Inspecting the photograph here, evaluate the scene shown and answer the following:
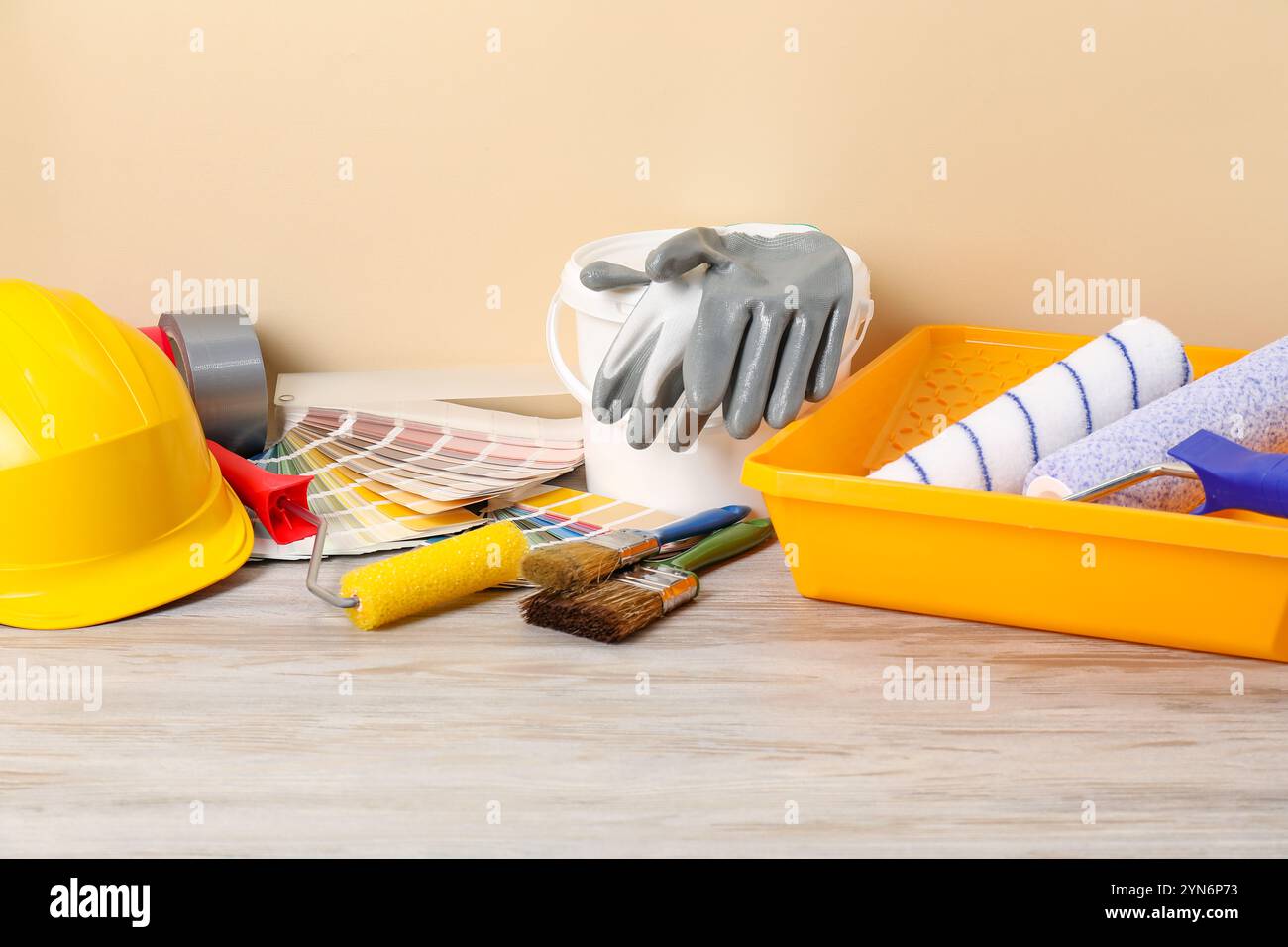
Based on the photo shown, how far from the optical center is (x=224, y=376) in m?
1.00

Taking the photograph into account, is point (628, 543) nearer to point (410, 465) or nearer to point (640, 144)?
point (410, 465)

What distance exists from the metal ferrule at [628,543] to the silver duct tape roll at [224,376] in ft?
1.15

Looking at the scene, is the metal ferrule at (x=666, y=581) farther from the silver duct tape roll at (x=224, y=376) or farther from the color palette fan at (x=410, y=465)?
the silver duct tape roll at (x=224, y=376)

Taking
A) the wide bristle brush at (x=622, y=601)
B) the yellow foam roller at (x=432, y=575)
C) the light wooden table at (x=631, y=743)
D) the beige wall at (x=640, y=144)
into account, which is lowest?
the light wooden table at (x=631, y=743)

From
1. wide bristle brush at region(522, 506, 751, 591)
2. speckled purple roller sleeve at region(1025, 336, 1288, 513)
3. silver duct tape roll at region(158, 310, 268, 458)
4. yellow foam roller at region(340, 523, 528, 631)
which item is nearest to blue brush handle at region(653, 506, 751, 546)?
wide bristle brush at region(522, 506, 751, 591)

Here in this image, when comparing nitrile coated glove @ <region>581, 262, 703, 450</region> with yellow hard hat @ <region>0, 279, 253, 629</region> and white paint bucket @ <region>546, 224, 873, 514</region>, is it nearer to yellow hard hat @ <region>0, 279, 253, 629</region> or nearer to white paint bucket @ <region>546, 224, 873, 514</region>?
white paint bucket @ <region>546, 224, 873, 514</region>

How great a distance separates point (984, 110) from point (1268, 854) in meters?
0.72

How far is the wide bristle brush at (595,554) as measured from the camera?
794mm

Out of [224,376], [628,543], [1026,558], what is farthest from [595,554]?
[224,376]

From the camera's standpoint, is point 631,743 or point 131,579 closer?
point 631,743

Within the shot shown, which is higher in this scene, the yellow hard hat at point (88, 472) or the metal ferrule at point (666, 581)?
the yellow hard hat at point (88, 472)

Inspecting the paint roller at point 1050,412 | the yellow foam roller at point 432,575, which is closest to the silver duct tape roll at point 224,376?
the yellow foam roller at point 432,575

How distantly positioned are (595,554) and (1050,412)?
34 cm
